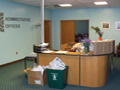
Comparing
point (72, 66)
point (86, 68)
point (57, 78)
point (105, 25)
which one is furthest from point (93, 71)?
point (105, 25)

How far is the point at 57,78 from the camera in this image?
4.36 metres

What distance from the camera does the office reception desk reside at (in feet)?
14.6

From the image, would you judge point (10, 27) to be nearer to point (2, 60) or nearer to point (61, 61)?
point (2, 60)

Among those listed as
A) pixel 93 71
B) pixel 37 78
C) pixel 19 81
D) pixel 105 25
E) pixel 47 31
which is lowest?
pixel 19 81

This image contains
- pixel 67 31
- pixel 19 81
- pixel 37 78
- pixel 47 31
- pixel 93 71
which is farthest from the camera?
pixel 67 31

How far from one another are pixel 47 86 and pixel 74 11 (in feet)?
21.5

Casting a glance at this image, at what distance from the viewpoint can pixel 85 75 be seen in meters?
4.56

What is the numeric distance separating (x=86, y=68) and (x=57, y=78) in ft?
2.70

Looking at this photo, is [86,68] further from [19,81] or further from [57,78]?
[19,81]

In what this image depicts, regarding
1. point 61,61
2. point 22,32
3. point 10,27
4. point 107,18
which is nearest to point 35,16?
point 22,32

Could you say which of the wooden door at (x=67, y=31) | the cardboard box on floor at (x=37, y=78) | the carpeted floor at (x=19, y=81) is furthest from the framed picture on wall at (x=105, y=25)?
the cardboard box on floor at (x=37, y=78)

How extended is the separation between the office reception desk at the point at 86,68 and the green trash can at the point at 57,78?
0.26 meters

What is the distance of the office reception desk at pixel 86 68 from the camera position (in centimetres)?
446

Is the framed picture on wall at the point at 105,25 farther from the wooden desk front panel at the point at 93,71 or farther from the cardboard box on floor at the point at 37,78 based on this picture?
the cardboard box on floor at the point at 37,78
